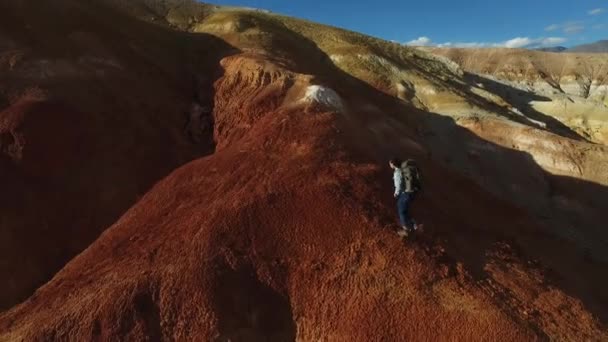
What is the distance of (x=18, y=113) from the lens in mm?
23312

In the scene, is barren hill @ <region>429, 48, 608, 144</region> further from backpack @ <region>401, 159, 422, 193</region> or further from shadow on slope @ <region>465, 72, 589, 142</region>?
backpack @ <region>401, 159, 422, 193</region>

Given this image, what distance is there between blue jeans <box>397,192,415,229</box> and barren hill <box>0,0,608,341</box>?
0.65 m

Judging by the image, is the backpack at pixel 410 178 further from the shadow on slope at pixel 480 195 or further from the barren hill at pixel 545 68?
the barren hill at pixel 545 68

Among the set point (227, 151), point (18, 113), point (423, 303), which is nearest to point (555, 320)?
point (423, 303)

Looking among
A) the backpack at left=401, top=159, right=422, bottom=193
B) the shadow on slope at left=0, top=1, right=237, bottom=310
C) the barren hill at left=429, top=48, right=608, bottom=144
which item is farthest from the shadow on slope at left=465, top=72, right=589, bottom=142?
the backpack at left=401, top=159, right=422, bottom=193

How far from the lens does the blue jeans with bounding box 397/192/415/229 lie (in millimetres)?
17827

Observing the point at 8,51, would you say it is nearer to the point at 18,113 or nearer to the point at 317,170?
the point at 18,113

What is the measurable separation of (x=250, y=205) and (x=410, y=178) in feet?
17.9

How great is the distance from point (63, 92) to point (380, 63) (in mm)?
23263

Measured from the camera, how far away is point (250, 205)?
1955cm

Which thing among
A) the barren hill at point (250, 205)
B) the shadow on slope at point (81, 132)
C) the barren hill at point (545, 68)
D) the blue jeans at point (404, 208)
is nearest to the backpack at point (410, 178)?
the blue jeans at point (404, 208)

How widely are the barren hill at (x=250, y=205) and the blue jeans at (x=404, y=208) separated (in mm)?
654

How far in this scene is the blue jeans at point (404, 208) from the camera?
702 inches

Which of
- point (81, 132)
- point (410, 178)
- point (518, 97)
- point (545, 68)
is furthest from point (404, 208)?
point (545, 68)
